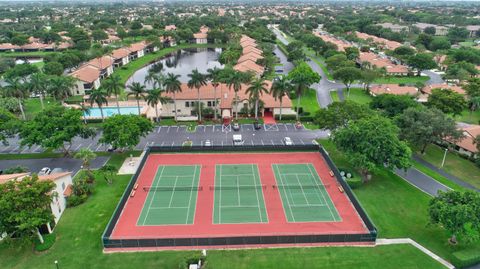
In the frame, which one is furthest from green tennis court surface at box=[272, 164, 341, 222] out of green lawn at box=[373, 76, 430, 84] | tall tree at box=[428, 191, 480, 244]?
green lawn at box=[373, 76, 430, 84]

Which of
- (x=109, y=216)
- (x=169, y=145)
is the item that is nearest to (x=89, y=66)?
(x=169, y=145)

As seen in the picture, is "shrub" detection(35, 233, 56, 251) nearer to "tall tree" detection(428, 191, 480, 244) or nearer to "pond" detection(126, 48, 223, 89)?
"tall tree" detection(428, 191, 480, 244)

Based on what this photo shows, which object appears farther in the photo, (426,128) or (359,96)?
(359,96)

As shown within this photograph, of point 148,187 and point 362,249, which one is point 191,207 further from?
point 362,249

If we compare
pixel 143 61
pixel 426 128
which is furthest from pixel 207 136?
pixel 143 61

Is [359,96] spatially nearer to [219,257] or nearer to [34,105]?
[219,257]

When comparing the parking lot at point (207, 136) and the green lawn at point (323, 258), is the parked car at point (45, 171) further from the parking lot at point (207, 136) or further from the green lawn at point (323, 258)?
the green lawn at point (323, 258)
